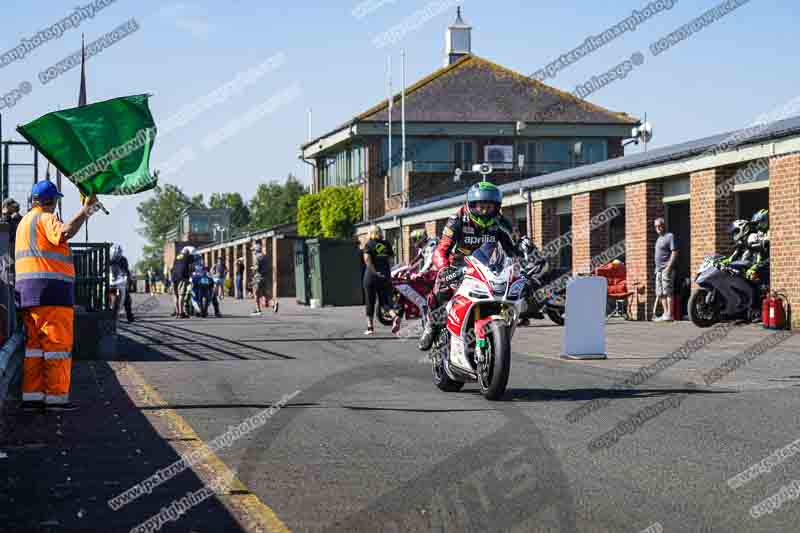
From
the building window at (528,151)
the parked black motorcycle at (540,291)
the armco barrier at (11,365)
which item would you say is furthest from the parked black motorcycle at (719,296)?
the building window at (528,151)

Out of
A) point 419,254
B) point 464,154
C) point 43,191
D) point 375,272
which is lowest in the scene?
point 375,272

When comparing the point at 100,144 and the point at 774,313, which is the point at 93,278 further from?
the point at 774,313

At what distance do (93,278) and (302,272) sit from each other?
26919 millimetres

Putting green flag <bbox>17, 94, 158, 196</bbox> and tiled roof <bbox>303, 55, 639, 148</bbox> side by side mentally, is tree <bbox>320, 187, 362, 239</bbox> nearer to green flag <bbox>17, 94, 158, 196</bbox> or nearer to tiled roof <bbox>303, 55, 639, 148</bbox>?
tiled roof <bbox>303, 55, 639, 148</bbox>

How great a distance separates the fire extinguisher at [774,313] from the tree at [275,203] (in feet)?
386

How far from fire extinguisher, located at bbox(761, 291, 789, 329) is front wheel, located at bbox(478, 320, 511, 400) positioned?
11418mm

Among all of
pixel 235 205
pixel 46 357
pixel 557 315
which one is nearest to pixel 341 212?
pixel 557 315

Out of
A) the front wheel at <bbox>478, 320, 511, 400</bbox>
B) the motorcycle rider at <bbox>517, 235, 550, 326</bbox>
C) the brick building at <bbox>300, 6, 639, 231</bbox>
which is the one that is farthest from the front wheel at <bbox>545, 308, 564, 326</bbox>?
the brick building at <bbox>300, 6, 639, 231</bbox>

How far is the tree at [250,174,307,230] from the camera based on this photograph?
148m

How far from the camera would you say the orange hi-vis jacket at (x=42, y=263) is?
31.5 feet

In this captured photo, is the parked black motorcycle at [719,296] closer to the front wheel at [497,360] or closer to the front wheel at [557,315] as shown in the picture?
the front wheel at [557,315]

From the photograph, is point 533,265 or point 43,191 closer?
point 43,191

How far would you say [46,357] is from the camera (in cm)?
945

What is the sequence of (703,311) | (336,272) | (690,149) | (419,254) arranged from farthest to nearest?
(336,272)
(690,149)
(419,254)
(703,311)
